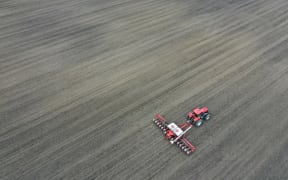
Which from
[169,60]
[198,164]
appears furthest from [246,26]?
[198,164]

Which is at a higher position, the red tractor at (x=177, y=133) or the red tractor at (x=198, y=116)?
the red tractor at (x=198, y=116)

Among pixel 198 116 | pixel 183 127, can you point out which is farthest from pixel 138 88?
pixel 198 116

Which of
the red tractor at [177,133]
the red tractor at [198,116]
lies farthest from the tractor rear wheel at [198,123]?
the red tractor at [177,133]

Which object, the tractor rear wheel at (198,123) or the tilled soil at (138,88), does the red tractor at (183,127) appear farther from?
the tilled soil at (138,88)

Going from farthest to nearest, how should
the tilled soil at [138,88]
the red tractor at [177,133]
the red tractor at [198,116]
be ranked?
1. the red tractor at [198,116]
2. the red tractor at [177,133]
3. the tilled soil at [138,88]

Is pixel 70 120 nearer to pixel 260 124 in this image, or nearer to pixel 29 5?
pixel 260 124
